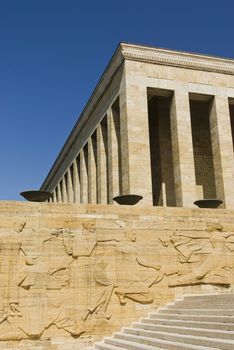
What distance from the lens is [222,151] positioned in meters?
19.2

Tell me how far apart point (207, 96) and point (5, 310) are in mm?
14606

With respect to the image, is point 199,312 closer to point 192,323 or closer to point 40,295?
point 192,323

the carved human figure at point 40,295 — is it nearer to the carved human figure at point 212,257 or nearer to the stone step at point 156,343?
the stone step at point 156,343

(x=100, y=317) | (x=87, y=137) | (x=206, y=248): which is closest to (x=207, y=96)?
(x=87, y=137)

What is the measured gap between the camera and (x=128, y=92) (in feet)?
61.9

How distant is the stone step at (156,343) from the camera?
761cm

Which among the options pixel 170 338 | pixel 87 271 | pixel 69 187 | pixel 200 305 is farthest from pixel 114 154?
pixel 170 338

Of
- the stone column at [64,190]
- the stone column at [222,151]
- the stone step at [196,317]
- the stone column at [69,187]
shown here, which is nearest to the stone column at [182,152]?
the stone column at [222,151]

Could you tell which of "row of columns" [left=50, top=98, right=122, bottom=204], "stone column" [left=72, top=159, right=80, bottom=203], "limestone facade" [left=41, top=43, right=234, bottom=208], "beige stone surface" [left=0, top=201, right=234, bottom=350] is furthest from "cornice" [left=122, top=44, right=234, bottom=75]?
"stone column" [left=72, top=159, right=80, bottom=203]

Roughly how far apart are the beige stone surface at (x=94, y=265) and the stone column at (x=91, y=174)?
1280 centimetres

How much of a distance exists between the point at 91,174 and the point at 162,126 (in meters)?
5.43

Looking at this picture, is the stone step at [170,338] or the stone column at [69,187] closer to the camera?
the stone step at [170,338]

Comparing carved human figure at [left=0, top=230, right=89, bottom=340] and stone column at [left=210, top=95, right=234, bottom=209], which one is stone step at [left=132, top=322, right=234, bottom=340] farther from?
stone column at [left=210, top=95, right=234, bottom=209]

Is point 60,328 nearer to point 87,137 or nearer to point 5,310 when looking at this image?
point 5,310
